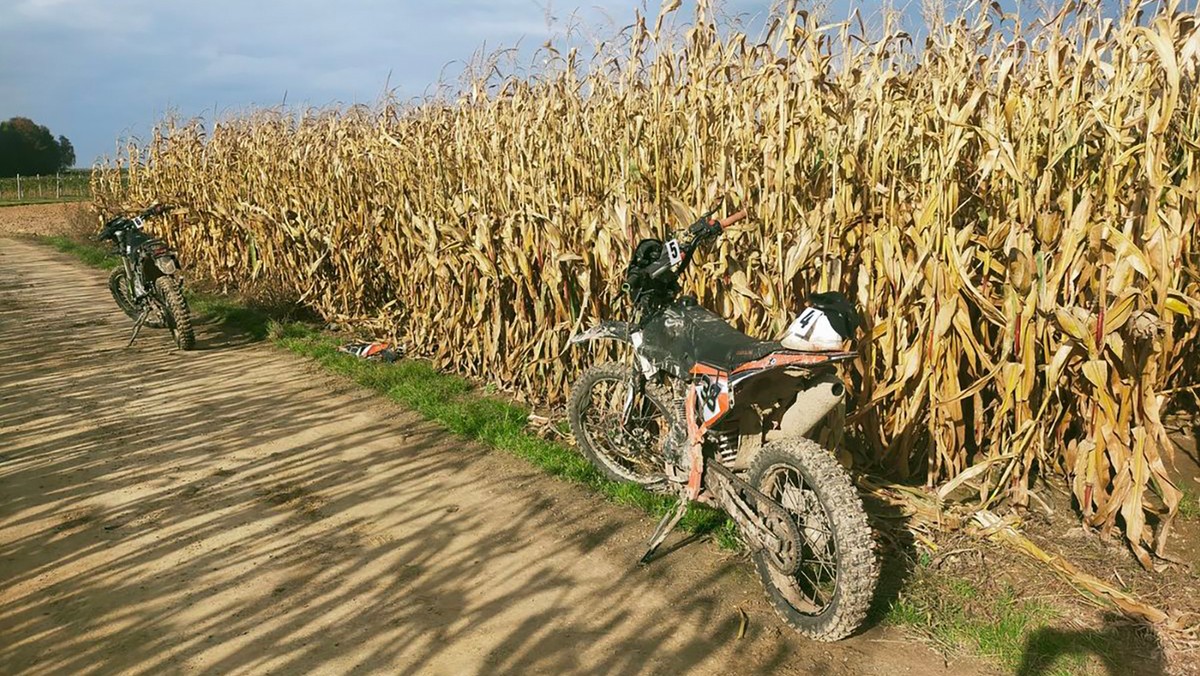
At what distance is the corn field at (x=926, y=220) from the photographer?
11.7 feet

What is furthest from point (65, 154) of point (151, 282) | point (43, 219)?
point (151, 282)

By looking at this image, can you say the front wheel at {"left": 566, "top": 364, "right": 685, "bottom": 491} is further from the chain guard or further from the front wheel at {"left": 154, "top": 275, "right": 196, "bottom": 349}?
the front wheel at {"left": 154, "top": 275, "right": 196, "bottom": 349}

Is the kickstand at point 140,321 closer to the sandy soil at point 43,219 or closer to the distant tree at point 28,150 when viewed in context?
the sandy soil at point 43,219

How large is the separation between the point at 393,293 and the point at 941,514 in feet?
20.0

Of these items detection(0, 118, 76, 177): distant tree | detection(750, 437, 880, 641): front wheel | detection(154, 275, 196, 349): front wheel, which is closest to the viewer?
detection(750, 437, 880, 641): front wheel

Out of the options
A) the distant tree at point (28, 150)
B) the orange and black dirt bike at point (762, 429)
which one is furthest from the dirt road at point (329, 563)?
the distant tree at point (28, 150)

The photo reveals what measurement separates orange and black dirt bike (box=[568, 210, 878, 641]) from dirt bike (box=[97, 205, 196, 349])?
17.0 feet

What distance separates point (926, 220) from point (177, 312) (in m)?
6.85

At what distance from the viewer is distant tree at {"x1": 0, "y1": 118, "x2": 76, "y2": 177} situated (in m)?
59.2

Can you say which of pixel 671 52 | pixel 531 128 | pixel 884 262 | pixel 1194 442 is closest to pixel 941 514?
pixel 884 262

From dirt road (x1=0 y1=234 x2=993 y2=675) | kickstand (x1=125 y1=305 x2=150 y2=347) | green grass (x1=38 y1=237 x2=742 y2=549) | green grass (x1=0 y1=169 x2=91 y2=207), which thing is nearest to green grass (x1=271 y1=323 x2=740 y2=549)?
green grass (x1=38 y1=237 x2=742 y2=549)

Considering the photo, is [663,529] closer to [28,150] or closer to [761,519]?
[761,519]

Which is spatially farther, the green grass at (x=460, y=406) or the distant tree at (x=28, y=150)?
the distant tree at (x=28, y=150)

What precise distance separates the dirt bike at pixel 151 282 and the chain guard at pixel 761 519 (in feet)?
20.4
